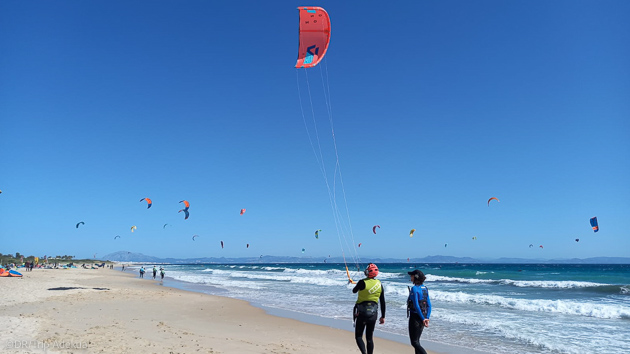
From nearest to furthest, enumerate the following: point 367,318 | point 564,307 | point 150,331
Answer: point 367,318 → point 150,331 → point 564,307

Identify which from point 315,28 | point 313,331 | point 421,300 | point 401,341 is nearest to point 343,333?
point 313,331

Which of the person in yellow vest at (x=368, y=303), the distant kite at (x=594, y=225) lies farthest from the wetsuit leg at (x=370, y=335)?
the distant kite at (x=594, y=225)

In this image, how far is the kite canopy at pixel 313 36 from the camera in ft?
29.2

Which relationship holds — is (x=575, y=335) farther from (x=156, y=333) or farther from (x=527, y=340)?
(x=156, y=333)

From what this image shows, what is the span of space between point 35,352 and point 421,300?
570 cm

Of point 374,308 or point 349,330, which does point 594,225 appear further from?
point 374,308

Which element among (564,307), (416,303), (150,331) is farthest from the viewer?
(564,307)

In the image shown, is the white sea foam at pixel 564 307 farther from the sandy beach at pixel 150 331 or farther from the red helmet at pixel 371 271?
the red helmet at pixel 371 271

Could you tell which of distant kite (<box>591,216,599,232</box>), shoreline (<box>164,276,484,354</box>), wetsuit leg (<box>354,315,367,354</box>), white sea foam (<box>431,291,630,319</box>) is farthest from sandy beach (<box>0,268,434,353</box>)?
distant kite (<box>591,216,599,232</box>)

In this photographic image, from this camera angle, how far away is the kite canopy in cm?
890

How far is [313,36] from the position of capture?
901 centimetres

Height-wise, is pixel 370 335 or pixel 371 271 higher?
pixel 371 271

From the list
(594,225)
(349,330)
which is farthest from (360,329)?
(594,225)

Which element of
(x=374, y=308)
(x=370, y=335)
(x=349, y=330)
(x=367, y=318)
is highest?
(x=374, y=308)
